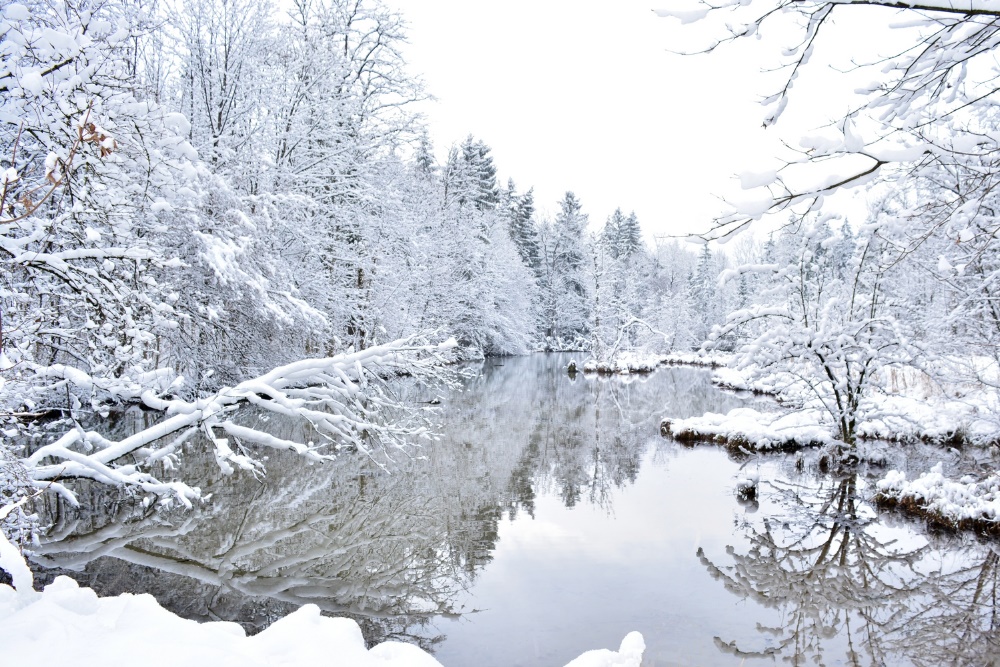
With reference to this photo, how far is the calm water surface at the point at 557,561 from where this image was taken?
5016 mm

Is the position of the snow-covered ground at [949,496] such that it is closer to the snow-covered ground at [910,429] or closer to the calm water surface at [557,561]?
the snow-covered ground at [910,429]

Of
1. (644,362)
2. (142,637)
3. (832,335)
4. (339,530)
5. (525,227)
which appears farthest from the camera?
(525,227)

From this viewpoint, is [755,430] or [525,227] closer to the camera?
[755,430]

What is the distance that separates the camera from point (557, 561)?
6.68m

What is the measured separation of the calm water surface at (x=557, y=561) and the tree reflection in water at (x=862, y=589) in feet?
0.07

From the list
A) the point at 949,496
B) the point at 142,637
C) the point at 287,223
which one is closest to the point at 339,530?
the point at 142,637

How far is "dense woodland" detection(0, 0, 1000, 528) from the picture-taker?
9.00ft

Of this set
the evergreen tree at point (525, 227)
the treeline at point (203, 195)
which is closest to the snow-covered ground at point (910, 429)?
the treeline at point (203, 195)

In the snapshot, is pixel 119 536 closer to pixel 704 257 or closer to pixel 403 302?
pixel 403 302

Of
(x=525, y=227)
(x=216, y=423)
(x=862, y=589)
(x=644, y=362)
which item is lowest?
(x=862, y=589)

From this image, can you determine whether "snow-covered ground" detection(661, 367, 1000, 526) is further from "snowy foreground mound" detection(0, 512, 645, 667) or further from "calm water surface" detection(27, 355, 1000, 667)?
"snowy foreground mound" detection(0, 512, 645, 667)

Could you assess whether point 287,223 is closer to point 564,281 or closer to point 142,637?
point 142,637

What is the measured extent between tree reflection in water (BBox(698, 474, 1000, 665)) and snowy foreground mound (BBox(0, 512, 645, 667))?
254cm

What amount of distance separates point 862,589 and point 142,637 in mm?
6421
